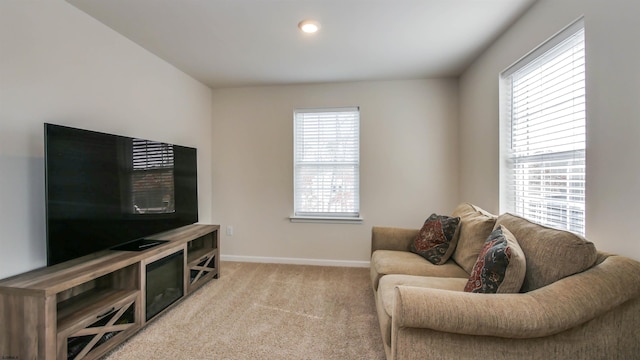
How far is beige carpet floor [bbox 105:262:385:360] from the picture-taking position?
1806 mm

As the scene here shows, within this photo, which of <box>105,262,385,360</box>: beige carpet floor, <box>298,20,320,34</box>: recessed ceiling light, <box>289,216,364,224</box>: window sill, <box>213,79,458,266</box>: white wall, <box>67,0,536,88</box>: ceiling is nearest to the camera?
<box>105,262,385,360</box>: beige carpet floor

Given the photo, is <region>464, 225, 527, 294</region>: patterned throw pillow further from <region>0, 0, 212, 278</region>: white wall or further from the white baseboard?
<region>0, 0, 212, 278</region>: white wall

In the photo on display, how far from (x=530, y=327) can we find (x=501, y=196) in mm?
1578

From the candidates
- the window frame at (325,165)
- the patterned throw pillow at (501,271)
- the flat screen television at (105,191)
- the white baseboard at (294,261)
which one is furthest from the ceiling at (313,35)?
the white baseboard at (294,261)

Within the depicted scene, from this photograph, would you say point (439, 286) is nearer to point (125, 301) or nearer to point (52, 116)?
point (125, 301)

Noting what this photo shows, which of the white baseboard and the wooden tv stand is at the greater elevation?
the wooden tv stand

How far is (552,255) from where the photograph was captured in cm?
129

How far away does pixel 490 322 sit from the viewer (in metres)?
1.10

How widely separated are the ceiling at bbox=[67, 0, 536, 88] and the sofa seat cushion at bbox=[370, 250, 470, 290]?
1.91m

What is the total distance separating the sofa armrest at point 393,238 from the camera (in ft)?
8.60

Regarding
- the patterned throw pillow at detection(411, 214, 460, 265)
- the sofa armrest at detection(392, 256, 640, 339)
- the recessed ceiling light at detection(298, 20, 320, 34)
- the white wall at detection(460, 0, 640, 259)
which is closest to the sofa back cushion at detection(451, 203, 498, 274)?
the patterned throw pillow at detection(411, 214, 460, 265)

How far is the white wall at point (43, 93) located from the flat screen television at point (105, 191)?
11.2 inches

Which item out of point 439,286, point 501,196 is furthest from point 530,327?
point 501,196

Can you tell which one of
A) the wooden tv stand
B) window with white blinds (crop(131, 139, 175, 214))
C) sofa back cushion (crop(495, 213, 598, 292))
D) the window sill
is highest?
window with white blinds (crop(131, 139, 175, 214))
